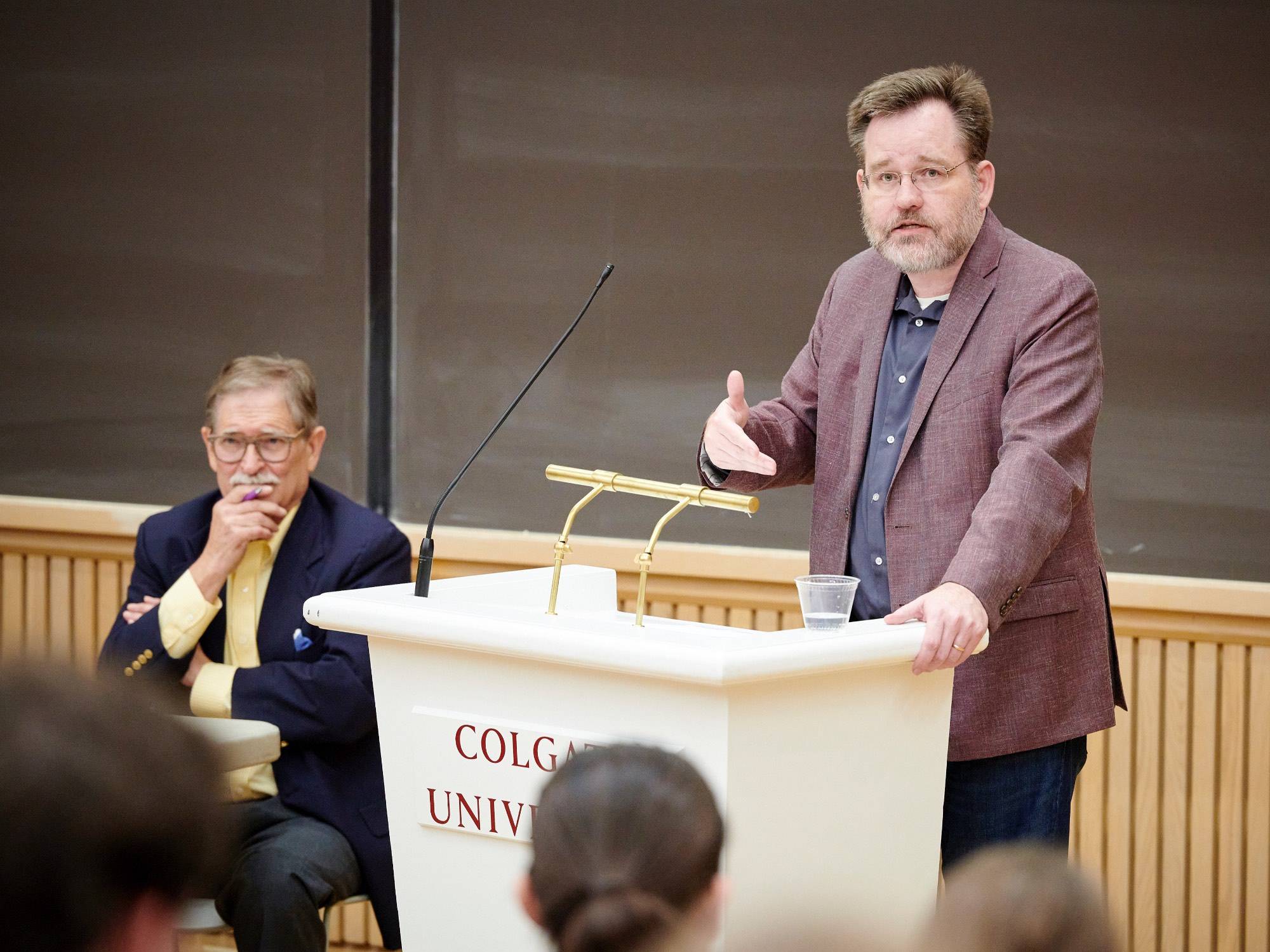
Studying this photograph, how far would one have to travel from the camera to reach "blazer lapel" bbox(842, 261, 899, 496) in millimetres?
2303

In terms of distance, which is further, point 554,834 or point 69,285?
point 69,285

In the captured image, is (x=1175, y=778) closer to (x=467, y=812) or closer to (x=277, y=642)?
(x=277, y=642)

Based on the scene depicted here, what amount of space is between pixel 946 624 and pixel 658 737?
0.37 m

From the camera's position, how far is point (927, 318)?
2.33m

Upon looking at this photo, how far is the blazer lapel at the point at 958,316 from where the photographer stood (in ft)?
7.29

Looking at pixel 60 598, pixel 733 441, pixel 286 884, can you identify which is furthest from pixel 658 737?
pixel 60 598

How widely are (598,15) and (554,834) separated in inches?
121

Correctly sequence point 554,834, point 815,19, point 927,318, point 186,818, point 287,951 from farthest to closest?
point 815,19, point 287,951, point 927,318, point 554,834, point 186,818

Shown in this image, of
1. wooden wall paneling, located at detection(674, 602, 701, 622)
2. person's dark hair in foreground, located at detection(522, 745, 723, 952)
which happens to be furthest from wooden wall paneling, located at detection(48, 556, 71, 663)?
person's dark hair in foreground, located at detection(522, 745, 723, 952)

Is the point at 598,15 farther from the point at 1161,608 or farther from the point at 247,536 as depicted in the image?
the point at 1161,608

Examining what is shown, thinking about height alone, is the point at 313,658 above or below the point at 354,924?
above

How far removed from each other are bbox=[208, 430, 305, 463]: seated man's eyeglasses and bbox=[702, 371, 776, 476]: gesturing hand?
1117mm

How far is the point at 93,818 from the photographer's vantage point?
898 millimetres

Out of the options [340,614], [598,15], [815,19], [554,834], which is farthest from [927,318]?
[598,15]
